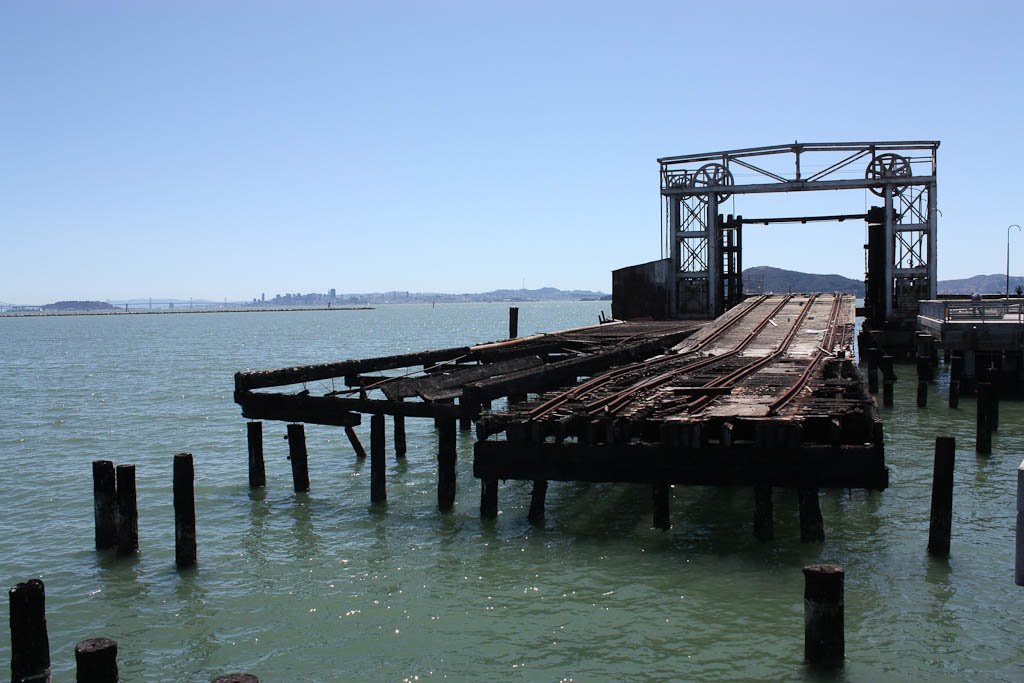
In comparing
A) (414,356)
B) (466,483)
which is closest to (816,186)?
(414,356)

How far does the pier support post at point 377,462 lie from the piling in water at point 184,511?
4.53 m

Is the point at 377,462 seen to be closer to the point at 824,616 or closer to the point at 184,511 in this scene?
the point at 184,511

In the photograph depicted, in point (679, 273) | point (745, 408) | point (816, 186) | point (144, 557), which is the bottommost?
point (144, 557)

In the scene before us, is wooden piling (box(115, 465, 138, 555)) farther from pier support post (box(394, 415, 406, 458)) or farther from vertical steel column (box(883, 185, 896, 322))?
vertical steel column (box(883, 185, 896, 322))

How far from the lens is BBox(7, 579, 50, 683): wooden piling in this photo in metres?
9.60

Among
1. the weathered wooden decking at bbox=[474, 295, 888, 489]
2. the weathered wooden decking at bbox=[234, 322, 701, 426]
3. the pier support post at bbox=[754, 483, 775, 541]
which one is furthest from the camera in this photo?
the weathered wooden decking at bbox=[234, 322, 701, 426]

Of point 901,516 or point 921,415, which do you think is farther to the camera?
point 921,415

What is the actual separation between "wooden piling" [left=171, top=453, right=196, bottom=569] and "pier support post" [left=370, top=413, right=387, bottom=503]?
453 cm

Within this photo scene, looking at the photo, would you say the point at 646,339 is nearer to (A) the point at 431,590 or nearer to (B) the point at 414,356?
(B) the point at 414,356

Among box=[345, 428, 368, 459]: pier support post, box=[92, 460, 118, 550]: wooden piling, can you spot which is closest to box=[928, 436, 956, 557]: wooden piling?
box=[92, 460, 118, 550]: wooden piling

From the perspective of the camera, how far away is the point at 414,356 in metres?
25.8

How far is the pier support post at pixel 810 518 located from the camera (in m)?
14.2

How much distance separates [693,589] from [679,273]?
1422 inches

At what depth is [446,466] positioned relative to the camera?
17469 millimetres
